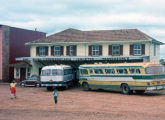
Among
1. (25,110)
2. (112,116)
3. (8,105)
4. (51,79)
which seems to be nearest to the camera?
(112,116)

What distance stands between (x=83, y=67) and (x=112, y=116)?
46.8 feet

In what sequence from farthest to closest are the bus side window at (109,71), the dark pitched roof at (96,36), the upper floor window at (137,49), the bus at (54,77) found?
the dark pitched roof at (96,36), the upper floor window at (137,49), the bus at (54,77), the bus side window at (109,71)

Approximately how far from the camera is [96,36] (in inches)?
1406

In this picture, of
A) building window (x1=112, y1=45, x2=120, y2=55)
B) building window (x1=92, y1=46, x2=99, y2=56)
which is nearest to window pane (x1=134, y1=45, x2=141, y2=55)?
building window (x1=112, y1=45, x2=120, y2=55)

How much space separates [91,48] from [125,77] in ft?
35.7

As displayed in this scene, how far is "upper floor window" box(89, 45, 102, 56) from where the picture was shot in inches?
1351

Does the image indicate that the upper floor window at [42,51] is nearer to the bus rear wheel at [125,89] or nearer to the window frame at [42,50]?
the window frame at [42,50]

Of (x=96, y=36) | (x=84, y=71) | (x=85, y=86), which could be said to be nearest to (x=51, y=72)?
(x=84, y=71)

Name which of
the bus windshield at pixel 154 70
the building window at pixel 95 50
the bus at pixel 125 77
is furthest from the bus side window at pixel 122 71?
the building window at pixel 95 50

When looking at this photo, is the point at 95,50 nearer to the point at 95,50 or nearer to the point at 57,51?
the point at 95,50

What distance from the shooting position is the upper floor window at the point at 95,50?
1351 inches

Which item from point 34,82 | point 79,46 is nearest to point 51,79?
point 34,82

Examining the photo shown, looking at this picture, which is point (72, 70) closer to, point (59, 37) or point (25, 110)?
point (59, 37)

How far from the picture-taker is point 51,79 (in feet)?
90.7
